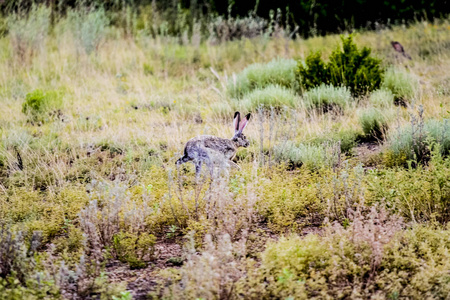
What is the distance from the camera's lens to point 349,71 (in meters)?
8.01

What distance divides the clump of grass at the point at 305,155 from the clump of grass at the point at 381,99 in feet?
6.59

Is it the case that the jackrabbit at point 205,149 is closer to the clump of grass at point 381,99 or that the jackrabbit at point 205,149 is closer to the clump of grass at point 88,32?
the clump of grass at point 381,99

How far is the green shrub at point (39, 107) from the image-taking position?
7543 millimetres

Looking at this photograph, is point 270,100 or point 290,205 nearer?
point 290,205

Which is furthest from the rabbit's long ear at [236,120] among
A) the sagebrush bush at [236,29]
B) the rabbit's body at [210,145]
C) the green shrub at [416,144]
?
the sagebrush bush at [236,29]

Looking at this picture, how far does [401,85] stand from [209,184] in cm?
487

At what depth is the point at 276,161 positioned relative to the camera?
5.41 meters

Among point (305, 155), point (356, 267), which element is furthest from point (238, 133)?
point (356, 267)

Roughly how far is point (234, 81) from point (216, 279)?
5.96 meters

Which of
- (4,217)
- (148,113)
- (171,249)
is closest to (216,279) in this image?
(171,249)

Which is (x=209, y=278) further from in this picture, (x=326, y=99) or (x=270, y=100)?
(x=326, y=99)

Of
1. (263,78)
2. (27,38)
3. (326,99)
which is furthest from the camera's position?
(27,38)

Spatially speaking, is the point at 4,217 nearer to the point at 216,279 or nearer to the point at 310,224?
the point at 216,279

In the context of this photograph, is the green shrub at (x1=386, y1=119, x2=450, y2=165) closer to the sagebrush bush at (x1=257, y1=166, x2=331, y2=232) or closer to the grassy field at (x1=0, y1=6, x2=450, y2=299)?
the grassy field at (x1=0, y1=6, x2=450, y2=299)
